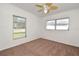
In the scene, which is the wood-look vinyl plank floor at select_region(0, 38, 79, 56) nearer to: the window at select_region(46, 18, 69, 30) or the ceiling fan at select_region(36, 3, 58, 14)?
the window at select_region(46, 18, 69, 30)

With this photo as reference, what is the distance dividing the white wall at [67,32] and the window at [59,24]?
0.08 meters

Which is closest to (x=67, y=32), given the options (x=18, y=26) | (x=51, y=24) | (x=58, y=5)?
(x=51, y=24)

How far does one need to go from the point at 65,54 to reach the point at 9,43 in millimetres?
1229

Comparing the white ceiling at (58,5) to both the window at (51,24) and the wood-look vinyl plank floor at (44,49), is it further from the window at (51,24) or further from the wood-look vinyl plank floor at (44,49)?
the wood-look vinyl plank floor at (44,49)

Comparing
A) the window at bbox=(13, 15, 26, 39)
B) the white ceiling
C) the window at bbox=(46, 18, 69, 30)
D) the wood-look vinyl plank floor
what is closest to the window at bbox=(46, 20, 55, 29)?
A: the window at bbox=(46, 18, 69, 30)

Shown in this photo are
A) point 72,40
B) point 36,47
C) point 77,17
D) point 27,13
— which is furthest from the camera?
point 36,47

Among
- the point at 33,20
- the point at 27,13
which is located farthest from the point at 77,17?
the point at 27,13

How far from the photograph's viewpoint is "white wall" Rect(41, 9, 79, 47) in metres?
1.60

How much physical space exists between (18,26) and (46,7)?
70 centimetres

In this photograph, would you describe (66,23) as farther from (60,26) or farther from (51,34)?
(51,34)

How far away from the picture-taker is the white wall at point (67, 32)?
63.1 inches

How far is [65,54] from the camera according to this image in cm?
169

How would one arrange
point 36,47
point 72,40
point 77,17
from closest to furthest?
point 77,17 → point 72,40 → point 36,47

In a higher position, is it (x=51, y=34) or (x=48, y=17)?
(x=48, y=17)
